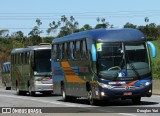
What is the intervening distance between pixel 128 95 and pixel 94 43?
2498 millimetres

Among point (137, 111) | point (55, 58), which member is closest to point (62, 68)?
Answer: point (55, 58)

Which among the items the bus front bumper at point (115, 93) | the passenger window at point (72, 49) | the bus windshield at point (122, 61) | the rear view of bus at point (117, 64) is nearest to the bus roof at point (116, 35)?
the rear view of bus at point (117, 64)

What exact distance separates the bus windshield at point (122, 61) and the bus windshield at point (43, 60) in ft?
42.2

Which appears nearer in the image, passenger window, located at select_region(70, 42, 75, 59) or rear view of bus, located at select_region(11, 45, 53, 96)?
passenger window, located at select_region(70, 42, 75, 59)

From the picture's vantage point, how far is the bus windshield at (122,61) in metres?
22.7

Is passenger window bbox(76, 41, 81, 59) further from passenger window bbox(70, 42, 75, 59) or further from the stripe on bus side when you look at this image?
the stripe on bus side

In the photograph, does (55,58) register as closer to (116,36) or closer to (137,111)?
(116,36)

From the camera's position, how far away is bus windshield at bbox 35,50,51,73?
35.5 meters

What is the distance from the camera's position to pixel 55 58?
98.6 feet

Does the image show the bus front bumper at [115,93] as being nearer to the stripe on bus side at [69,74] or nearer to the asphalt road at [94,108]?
the asphalt road at [94,108]

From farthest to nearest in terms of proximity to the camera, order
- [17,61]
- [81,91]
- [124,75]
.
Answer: [17,61], [81,91], [124,75]

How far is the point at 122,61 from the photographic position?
22.8 m

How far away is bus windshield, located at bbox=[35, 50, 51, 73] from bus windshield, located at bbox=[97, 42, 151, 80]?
507 inches

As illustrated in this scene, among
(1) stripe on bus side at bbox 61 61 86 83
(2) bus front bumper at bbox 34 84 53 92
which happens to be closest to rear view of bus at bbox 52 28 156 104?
(1) stripe on bus side at bbox 61 61 86 83
